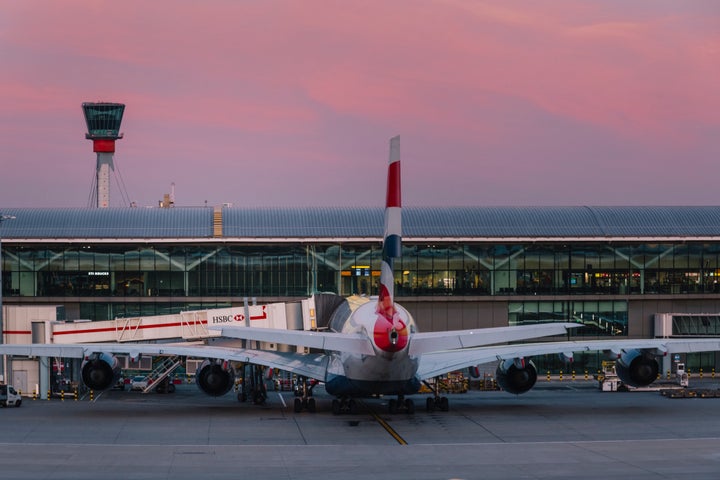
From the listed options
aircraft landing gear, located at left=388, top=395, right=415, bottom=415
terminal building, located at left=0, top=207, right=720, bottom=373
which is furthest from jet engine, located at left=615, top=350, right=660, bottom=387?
terminal building, located at left=0, top=207, right=720, bottom=373

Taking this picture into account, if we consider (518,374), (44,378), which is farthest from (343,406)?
(44,378)

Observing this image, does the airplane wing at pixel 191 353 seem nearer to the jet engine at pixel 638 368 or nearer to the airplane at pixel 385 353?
the airplane at pixel 385 353

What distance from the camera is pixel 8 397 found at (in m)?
57.9

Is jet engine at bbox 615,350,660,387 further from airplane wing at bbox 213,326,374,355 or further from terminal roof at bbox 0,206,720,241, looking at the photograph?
terminal roof at bbox 0,206,720,241

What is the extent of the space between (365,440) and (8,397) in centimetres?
2176

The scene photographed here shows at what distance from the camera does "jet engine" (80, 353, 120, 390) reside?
53.6 metres

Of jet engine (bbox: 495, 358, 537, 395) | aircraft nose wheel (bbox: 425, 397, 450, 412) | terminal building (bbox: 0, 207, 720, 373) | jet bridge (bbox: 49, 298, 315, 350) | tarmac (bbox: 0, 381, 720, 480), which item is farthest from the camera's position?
terminal building (bbox: 0, 207, 720, 373)

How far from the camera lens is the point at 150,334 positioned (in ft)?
225

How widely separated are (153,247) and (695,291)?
40322mm

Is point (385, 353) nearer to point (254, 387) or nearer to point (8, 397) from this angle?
point (254, 387)

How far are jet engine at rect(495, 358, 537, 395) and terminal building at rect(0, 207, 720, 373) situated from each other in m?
29.3

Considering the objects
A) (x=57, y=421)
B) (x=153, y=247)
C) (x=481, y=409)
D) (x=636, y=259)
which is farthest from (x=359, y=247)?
(x=57, y=421)

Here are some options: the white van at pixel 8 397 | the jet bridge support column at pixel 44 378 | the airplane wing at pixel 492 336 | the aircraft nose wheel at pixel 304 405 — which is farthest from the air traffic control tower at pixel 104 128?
the airplane wing at pixel 492 336

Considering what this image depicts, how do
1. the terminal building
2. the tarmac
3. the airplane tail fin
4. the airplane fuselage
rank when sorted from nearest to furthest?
1. the tarmac
2. the airplane tail fin
3. the airplane fuselage
4. the terminal building
